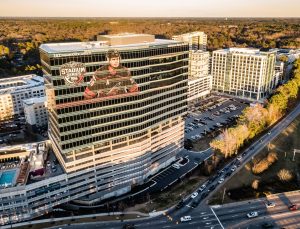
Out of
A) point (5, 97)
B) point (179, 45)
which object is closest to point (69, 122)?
point (179, 45)

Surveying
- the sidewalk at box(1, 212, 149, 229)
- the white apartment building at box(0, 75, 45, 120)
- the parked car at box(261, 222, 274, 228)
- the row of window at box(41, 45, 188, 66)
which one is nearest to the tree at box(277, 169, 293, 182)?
the parked car at box(261, 222, 274, 228)

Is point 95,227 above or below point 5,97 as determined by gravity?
below

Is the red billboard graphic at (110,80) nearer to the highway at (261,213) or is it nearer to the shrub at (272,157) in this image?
the highway at (261,213)

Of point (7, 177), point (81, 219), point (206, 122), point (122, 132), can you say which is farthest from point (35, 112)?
point (206, 122)

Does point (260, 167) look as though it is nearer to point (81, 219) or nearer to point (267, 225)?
point (267, 225)

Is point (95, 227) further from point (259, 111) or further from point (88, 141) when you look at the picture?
point (259, 111)

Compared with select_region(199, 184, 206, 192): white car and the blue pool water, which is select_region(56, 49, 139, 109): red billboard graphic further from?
select_region(199, 184, 206, 192): white car

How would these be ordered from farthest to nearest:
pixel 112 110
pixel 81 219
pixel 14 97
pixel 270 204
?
pixel 14 97
pixel 270 204
pixel 112 110
pixel 81 219
